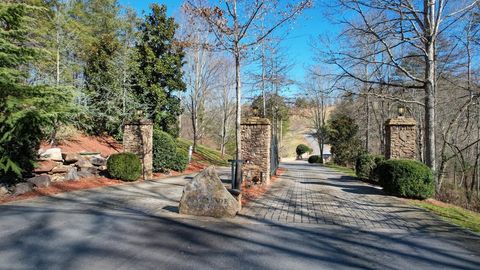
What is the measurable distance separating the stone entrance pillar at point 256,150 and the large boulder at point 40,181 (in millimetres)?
5751

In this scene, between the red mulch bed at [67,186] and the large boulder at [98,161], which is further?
the large boulder at [98,161]

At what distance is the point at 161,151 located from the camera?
14.5 metres

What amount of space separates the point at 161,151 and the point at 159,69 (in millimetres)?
6900

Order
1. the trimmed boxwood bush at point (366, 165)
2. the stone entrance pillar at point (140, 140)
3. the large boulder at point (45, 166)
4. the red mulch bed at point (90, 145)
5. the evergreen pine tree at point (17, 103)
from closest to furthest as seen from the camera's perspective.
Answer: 1. the evergreen pine tree at point (17, 103)
2. the large boulder at point (45, 166)
3. the stone entrance pillar at point (140, 140)
4. the red mulch bed at point (90, 145)
5. the trimmed boxwood bush at point (366, 165)

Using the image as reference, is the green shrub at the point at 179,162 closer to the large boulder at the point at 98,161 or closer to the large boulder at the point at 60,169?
the large boulder at the point at 98,161

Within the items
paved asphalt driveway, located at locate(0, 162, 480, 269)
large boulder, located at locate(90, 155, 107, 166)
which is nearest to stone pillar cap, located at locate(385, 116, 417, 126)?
paved asphalt driveway, located at locate(0, 162, 480, 269)

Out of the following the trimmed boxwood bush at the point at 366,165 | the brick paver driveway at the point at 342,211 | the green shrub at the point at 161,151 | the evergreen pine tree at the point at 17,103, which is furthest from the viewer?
the trimmed boxwood bush at the point at 366,165

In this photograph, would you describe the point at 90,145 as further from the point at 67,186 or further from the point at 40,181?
the point at 40,181

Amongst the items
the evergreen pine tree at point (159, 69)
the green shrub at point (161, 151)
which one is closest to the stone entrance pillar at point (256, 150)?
the green shrub at point (161, 151)

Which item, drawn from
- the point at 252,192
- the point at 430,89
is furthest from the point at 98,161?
the point at 430,89

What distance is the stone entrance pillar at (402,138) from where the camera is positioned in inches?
477

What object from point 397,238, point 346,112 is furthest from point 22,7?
point 346,112

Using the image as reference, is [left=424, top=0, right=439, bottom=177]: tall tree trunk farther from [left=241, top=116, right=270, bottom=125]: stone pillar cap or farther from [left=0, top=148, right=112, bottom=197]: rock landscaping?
[left=0, top=148, right=112, bottom=197]: rock landscaping

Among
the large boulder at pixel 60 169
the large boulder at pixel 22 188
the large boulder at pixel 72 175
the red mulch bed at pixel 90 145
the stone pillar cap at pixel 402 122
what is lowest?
the large boulder at pixel 22 188
